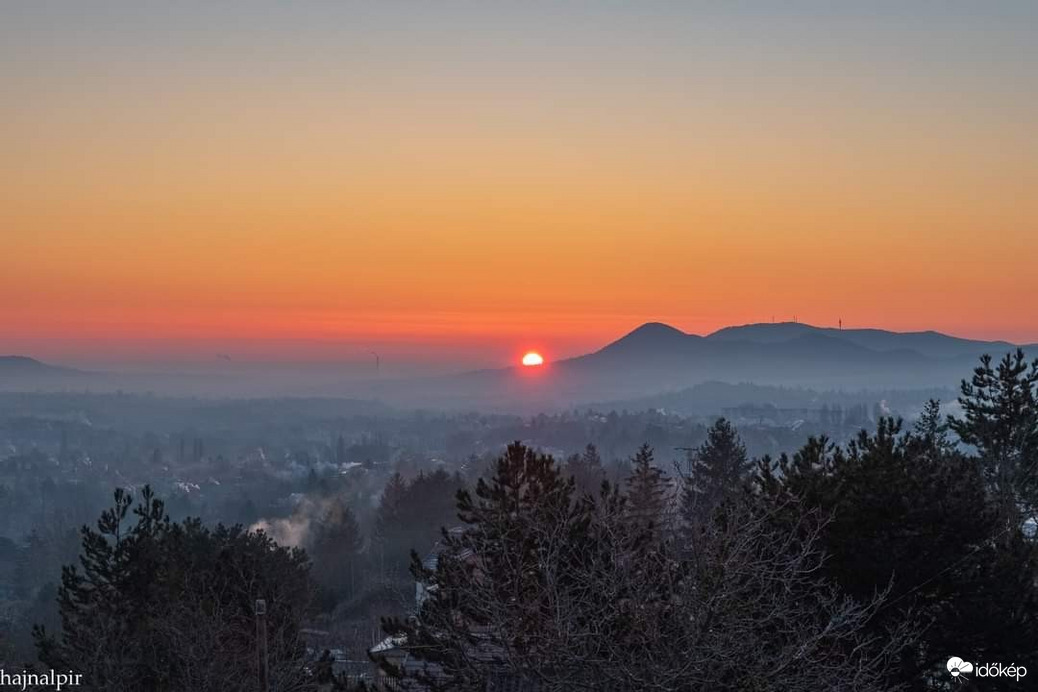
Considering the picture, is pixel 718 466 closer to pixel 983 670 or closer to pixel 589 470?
pixel 589 470

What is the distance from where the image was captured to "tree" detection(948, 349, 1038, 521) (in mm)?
23828

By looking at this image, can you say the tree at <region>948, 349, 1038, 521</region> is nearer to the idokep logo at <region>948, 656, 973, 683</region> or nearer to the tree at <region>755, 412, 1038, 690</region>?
the tree at <region>755, 412, 1038, 690</region>

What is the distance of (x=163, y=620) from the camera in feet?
61.9

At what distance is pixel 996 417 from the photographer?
80.8 ft

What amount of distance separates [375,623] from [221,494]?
129 m

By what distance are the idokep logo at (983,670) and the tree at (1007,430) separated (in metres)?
11.5

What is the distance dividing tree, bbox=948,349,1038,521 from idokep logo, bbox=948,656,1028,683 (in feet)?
37.8

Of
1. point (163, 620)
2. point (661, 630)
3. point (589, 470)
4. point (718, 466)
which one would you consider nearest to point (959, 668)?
point (661, 630)

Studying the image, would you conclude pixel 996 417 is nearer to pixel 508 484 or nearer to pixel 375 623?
pixel 508 484

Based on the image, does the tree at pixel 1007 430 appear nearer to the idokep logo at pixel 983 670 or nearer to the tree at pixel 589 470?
the idokep logo at pixel 983 670

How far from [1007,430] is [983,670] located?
12953 mm

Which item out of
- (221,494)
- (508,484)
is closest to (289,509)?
(221,494)

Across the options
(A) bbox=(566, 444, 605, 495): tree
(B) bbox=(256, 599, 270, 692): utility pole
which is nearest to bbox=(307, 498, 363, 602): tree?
(A) bbox=(566, 444, 605, 495): tree

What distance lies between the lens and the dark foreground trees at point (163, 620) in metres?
16.6
